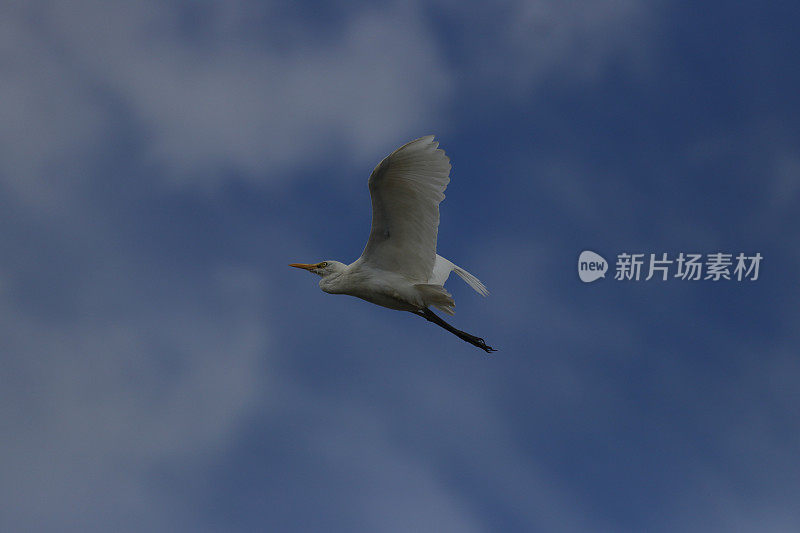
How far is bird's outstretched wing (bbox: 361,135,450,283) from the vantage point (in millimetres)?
11820

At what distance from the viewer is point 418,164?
1188 centimetres

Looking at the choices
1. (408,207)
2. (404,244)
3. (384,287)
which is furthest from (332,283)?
(408,207)

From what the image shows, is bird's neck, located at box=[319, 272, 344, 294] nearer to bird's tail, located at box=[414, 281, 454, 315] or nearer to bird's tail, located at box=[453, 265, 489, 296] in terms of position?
bird's tail, located at box=[414, 281, 454, 315]

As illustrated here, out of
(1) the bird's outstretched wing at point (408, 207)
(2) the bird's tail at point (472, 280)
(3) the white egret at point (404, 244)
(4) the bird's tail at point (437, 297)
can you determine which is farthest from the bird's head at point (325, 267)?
(2) the bird's tail at point (472, 280)

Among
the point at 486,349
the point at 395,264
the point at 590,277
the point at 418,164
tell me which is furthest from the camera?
the point at 590,277

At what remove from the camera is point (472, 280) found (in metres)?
15.2

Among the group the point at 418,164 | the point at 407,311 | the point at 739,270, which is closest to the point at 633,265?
the point at 739,270

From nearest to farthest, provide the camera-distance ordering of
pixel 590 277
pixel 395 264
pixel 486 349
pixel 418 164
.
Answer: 1. pixel 418 164
2. pixel 395 264
3. pixel 486 349
4. pixel 590 277

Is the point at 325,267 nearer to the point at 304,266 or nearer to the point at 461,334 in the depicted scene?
the point at 304,266

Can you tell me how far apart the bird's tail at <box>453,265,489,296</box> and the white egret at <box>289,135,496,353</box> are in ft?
3.39

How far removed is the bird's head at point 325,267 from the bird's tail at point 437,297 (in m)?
1.37

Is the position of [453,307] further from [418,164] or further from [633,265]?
[633,265]

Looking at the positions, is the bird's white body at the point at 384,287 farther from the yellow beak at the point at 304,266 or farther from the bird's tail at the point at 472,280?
the bird's tail at the point at 472,280

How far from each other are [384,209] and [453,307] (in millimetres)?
1834
